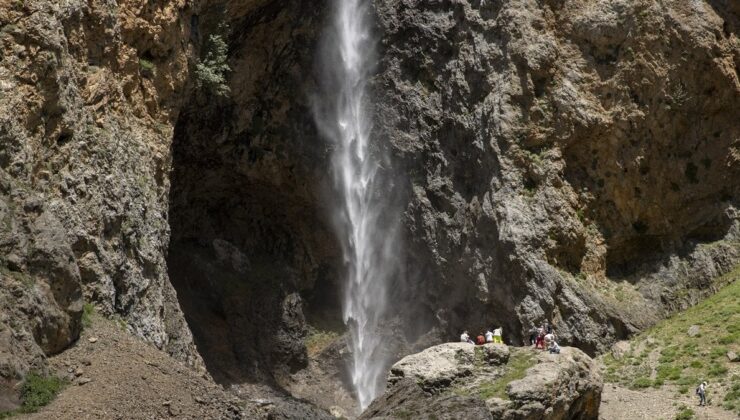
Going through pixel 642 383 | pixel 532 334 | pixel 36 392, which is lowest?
pixel 36 392

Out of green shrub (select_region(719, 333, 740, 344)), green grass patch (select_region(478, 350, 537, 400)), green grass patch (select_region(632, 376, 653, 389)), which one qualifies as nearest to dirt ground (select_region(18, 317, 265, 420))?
green grass patch (select_region(478, 350, 537, 400))

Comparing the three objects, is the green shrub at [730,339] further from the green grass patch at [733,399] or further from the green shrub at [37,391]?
the green shrub at [37,391]

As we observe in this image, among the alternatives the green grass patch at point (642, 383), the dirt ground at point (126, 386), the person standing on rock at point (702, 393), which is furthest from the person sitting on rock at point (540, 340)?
the dirt ground at point (126, 386)

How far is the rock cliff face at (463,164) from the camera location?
36.6 m

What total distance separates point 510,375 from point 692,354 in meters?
9.31

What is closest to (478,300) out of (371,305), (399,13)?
(371,305)

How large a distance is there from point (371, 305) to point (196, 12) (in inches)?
628

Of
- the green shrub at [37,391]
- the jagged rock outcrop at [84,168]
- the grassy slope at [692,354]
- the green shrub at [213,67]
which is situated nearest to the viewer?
the green shrub at [37,391]

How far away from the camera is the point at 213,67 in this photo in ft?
117

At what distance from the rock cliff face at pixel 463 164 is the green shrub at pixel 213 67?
83 centimetres

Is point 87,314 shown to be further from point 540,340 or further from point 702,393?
point 702,393

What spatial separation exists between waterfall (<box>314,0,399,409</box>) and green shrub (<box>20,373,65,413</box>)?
22494 millimetres

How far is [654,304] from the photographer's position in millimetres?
37562

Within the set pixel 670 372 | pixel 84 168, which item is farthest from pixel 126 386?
pixel 670 372
